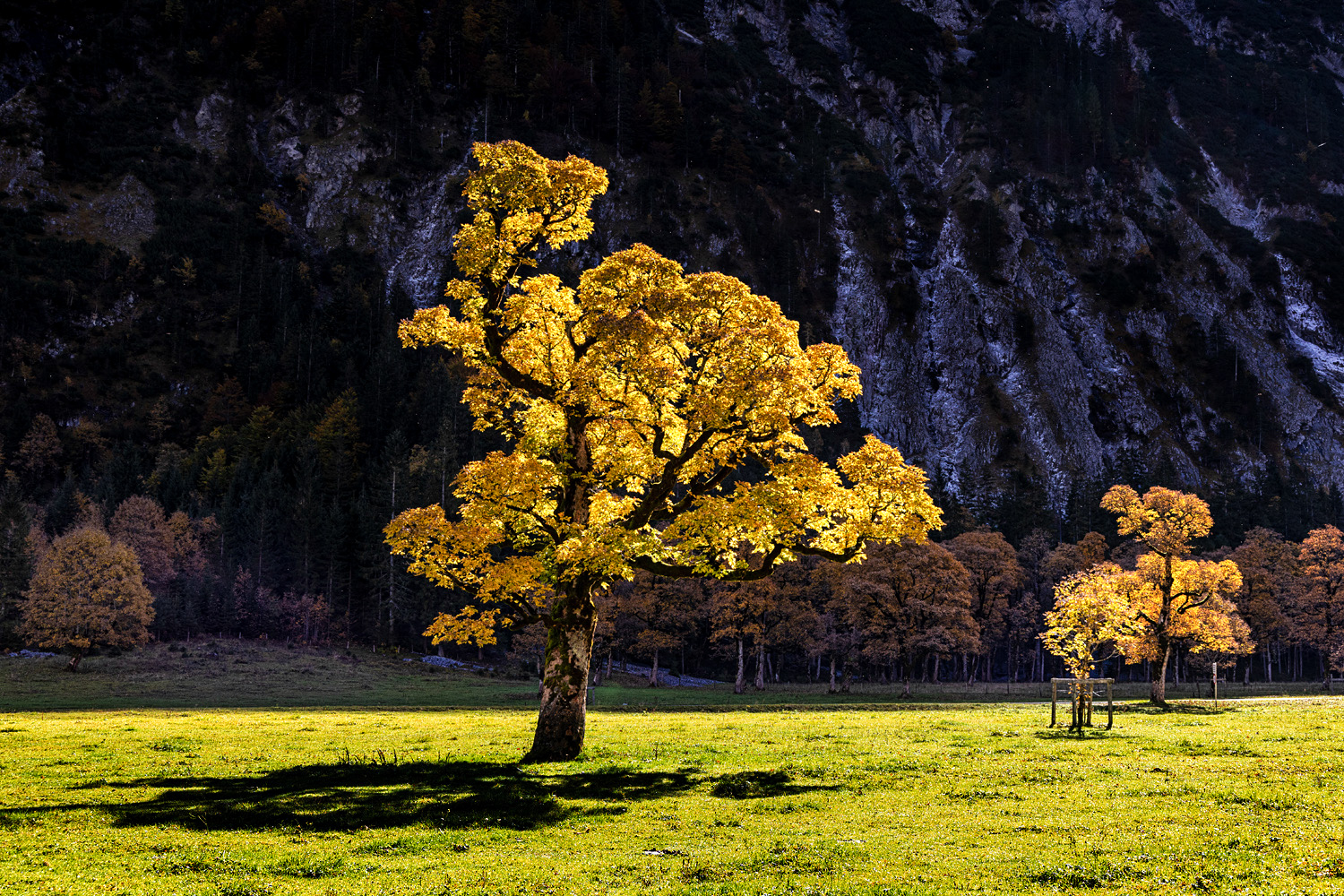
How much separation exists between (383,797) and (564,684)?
751cm

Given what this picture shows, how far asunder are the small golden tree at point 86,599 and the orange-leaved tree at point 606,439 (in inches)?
2863

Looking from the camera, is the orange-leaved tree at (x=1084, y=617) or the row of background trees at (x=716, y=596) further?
the row of background trees at (x=716, y=596)

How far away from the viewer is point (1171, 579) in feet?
201

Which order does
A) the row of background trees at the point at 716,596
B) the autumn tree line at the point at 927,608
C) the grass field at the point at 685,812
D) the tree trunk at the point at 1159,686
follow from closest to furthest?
the grass field at the point at 685,812, the tree trunk at the point at 1159,686, the autumn tree line at the point at 927,608, the row of background trees at the point at 716,596

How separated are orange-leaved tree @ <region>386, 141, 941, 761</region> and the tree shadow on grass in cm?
414

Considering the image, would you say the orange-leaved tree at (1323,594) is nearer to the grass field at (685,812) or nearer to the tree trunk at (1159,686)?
the tree trunk at (1159,686)

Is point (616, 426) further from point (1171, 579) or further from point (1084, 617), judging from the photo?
point (1171, 579)

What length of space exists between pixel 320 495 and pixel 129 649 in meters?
66.6

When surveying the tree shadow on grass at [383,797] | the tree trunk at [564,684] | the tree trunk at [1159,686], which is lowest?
the tree trunk at [1159,686]

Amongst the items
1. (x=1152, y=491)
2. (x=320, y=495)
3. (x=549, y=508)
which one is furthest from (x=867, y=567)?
(x=320, y=495)

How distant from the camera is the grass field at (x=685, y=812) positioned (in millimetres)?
13508

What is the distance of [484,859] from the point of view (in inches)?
593

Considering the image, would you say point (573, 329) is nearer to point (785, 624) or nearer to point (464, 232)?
point (464, 232)

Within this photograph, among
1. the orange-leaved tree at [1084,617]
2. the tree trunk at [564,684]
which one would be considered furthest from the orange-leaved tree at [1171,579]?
the tree trunk at [564,684]
